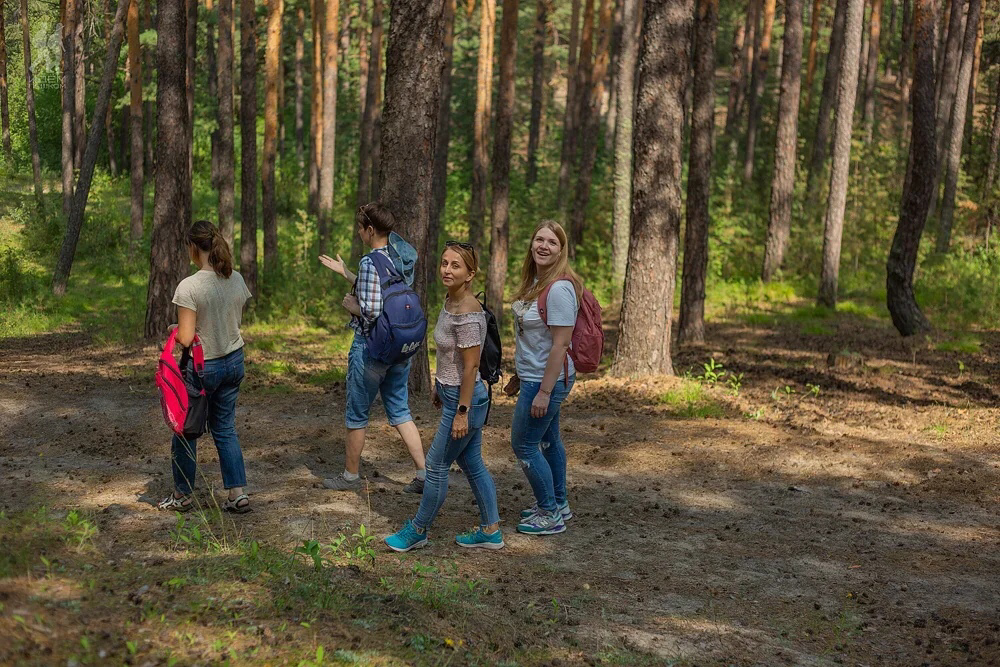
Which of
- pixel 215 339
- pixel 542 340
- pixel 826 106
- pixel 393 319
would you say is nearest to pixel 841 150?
pixel 826 106

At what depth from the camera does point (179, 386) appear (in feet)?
19.7

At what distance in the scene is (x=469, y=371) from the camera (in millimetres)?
5512

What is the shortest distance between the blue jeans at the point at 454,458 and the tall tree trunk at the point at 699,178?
32.7 ft

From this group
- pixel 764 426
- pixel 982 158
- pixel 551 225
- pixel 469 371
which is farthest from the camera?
pixel 982 158

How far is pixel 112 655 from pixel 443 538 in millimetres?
2711

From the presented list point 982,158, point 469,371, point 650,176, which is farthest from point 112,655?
point 982,158

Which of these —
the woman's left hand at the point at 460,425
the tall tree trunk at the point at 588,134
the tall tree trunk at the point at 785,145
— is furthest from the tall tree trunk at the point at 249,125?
the woman's left hand at the point at 460,425

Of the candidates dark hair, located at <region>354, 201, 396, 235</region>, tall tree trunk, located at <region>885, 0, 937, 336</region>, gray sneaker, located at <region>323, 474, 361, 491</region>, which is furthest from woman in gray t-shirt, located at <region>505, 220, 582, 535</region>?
tall tree trunk, located at <region>885, 0, 937, 336</region>

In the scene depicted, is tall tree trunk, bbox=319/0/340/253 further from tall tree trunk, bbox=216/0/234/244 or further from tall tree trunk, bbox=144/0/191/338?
tall tree trunk, bbox=144/0/191/338

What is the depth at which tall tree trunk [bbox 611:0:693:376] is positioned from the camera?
11.5 meters

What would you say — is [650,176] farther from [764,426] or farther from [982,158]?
[982,158]

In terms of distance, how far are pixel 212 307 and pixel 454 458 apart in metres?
1.86

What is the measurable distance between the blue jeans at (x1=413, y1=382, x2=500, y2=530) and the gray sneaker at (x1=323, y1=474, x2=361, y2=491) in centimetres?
146

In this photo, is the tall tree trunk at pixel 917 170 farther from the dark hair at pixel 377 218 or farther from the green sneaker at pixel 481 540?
the green sneaker at pixel 481 540
